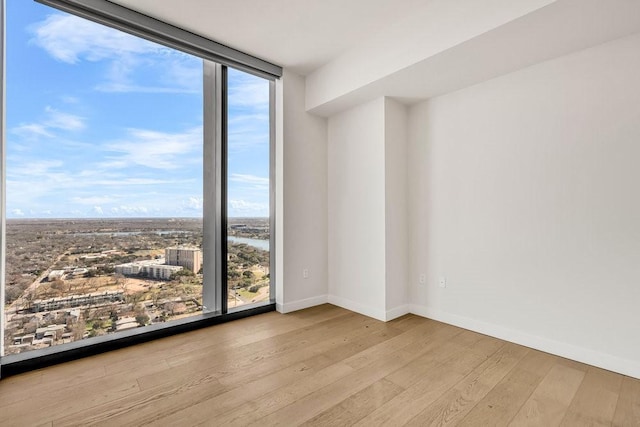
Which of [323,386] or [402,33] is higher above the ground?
[402,33]

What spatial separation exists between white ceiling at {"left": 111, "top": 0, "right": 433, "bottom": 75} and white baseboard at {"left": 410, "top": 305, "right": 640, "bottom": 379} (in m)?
2.71

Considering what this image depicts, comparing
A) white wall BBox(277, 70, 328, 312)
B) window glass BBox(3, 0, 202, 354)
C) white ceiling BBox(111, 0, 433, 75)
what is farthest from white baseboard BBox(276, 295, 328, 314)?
white ceiling BBox(111, 0, 433, 75)

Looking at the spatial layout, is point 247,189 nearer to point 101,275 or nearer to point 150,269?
point 150,269

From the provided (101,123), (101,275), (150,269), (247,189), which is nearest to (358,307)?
(247,189)

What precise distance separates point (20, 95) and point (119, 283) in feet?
5.07

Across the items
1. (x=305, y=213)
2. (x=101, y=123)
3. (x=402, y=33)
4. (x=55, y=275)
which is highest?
(x=402, y=33)

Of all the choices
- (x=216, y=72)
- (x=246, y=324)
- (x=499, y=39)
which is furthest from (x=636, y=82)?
(x=246, y=324)

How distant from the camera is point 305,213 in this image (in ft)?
11.7

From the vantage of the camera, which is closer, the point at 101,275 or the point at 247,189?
the point at 101,275

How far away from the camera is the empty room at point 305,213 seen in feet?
6.27

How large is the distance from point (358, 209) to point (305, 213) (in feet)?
2.02

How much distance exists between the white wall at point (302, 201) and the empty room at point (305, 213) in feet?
0.14

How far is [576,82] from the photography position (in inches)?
88.5

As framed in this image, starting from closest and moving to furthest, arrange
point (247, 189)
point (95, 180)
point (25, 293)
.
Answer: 1. point (25, 293)
2. point (95, 180)
3. point (247, 189)
